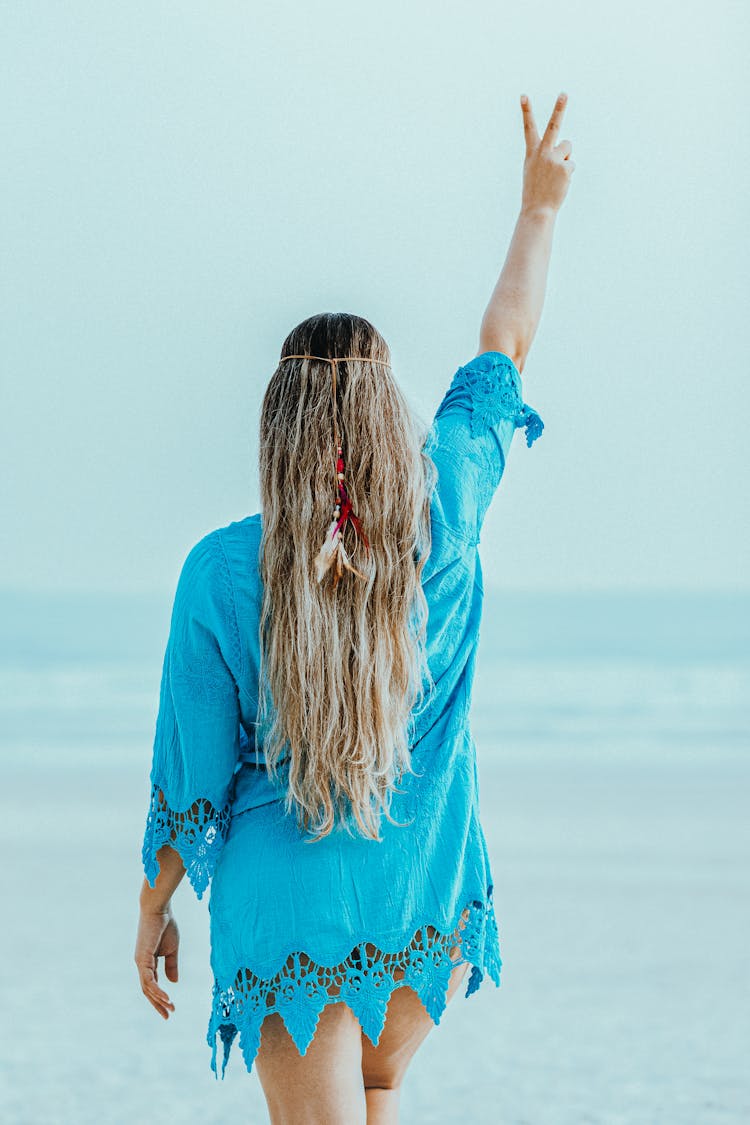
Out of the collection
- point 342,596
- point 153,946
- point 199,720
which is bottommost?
point 153,946

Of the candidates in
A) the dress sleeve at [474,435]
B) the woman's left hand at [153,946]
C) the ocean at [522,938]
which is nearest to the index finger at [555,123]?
the dress sleeve at [474,435]

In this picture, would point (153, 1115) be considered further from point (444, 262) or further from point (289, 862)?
point (444, 262)

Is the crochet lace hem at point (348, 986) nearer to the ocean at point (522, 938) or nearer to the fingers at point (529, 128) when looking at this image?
the fingers at point (529, 128)

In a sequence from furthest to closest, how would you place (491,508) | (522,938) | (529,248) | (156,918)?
(491,508) < (522,938) < (529,248) < (156,918)

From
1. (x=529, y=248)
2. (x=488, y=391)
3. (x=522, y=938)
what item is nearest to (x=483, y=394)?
(x=488, y=391)

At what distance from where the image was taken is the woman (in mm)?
1508

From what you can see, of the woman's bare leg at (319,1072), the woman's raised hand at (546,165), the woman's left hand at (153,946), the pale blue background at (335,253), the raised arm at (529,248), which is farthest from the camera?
the pale blue background at (335,253)

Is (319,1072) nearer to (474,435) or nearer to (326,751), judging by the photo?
(326,751)

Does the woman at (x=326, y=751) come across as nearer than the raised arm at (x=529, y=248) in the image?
Yes

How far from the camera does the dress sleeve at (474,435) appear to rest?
1613 millimetres

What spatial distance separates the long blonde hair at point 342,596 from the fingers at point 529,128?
1.80 feet

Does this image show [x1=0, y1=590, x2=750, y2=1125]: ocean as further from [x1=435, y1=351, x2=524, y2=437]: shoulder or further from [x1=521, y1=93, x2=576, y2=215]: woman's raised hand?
[x1=521, y1=93, x2=576, y2=215]: woman's raised hand

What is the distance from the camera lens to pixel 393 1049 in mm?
1607

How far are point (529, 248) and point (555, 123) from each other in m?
0.24
